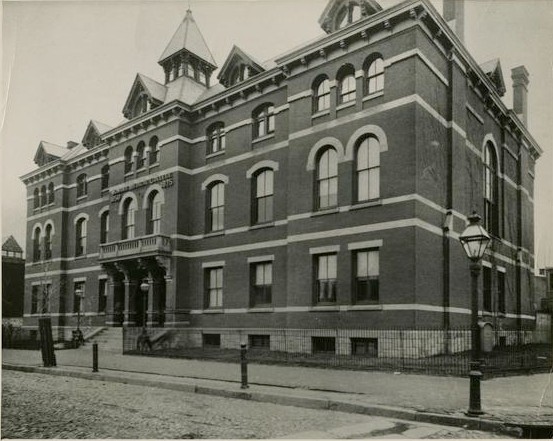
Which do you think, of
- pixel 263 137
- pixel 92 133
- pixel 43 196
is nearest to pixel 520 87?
pixel 263 137

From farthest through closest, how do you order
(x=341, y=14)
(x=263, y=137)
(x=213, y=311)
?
1. (x=213, y=311)
2. (x=263, y=137)
3. (x=341, y=14)

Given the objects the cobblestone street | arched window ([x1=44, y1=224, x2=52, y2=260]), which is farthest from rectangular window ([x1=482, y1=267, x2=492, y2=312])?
arched window ([x1=44, y1=224, x2=52, y2=260])

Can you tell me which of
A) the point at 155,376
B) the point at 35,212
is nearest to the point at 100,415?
the point at 155,376

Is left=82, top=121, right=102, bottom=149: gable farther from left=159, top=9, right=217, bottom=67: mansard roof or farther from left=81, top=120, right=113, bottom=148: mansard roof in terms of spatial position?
left=159, top=9, right=217, bottom=67: mansard roof

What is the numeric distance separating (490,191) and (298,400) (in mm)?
18254

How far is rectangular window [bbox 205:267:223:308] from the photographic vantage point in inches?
1039

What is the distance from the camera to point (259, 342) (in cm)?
2386

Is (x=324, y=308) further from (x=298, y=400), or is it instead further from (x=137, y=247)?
(x=137, y=247)

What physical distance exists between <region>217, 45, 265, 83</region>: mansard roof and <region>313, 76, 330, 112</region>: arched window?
429cm

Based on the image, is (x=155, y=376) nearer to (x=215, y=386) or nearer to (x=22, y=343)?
(x=215, y=386)

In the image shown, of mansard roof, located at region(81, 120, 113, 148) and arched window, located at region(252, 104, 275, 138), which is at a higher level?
mansard roof, located at region(81, 120, 113, 148)

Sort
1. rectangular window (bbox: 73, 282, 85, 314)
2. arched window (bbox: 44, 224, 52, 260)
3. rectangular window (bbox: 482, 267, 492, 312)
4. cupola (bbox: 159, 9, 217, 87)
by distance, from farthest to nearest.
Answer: arched window (bbox: 44, 224, 52, 260) → rectangular window (bbox: 73, 282, 85, 314) → cupola (bbox: 159, 9, 217, 87) → rectangular window (bbox: 482, 267, 492, 312)

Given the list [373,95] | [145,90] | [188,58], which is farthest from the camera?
[188,58]

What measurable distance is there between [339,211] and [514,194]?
12.0m
